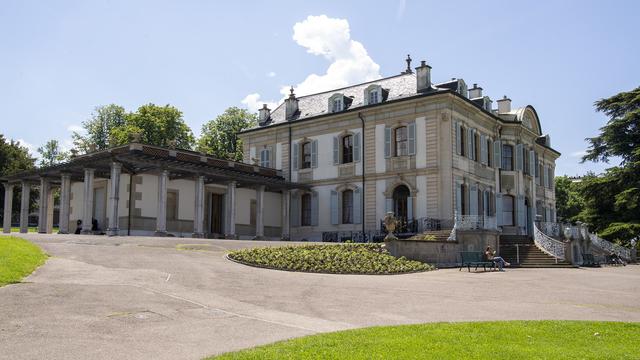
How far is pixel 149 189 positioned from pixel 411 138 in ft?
45.7

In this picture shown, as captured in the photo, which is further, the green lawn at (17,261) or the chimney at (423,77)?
the chimney at (423,77)

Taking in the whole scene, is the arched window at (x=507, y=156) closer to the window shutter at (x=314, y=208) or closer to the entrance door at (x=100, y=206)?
the window shutter at (x=314, y=208)

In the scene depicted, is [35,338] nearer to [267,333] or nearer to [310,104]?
[267,333]

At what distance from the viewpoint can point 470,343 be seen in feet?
26.3

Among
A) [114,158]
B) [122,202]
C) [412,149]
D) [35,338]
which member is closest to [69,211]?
[122,202]

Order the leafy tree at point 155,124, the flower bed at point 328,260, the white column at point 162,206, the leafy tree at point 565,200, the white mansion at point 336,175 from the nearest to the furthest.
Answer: the flower bed at point 328,260 → the white column at point 162,206 → the white mansion at point 336,175 → the leafy tree at point 155,124 → the leafy tree at point 565,200

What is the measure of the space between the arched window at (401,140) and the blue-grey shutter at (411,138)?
0.52m

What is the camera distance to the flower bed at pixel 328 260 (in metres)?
19.0

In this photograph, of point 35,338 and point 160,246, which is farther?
point 160,246

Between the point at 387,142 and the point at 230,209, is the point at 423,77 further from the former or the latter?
the point at 230,209

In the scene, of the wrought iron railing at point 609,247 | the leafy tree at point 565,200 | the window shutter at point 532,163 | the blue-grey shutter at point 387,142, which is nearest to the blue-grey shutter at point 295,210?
the blue-grey shutter at point 387,142

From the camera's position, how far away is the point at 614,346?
8.13 metres

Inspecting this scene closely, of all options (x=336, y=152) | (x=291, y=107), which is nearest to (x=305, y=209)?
(x=336, y=152)

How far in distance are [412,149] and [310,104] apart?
31.3ft
